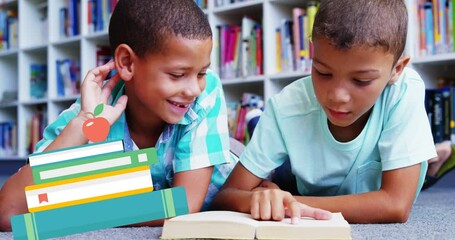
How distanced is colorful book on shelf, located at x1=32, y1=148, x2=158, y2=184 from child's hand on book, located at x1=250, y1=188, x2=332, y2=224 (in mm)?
230

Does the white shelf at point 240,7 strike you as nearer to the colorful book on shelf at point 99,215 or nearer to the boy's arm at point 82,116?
the boy's arm at point 82,116

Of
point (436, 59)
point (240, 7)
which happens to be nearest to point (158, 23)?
point (436, 59)

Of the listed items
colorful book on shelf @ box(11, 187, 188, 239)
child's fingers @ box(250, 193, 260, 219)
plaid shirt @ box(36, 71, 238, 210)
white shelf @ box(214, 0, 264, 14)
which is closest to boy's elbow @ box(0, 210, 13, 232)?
plaid shirt @ box(36, 71, 238, 210)

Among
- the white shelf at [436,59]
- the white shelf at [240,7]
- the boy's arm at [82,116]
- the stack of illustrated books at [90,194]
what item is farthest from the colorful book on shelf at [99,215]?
the white shelf at [240,7]

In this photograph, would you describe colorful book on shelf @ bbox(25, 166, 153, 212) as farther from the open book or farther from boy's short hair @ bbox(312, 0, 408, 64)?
boy's short hair @ bbox(312, 0, 408, 64)

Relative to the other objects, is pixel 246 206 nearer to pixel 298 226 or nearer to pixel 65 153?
pixel 298 226

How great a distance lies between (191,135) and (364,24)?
404 mm

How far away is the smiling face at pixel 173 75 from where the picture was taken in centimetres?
99

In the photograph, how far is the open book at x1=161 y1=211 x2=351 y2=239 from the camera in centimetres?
77

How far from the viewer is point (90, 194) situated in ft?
2.40

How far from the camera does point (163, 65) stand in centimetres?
100

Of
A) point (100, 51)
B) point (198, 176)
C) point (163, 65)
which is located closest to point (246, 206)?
point (198, 176)

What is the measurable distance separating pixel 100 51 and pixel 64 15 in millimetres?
422

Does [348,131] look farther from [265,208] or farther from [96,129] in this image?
[96,129]
